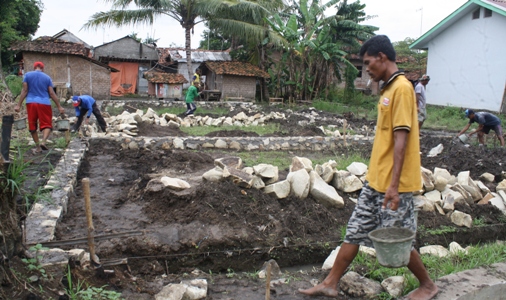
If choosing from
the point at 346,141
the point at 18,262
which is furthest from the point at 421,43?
the point at 18,262

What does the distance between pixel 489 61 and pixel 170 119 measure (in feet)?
43.0

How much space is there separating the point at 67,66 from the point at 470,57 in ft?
62.2

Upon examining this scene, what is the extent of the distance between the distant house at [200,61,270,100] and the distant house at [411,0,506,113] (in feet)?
29.6

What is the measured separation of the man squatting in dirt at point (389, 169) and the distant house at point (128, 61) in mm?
27467

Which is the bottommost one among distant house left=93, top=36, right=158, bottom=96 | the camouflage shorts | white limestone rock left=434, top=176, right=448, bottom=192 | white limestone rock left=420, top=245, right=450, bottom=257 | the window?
white limestone rock left=420, top=245, right=450, bottom=257

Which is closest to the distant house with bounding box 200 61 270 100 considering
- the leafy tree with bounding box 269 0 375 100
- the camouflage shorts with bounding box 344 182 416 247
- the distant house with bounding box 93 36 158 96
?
the leafy tree with bounding box 269 0 375 100

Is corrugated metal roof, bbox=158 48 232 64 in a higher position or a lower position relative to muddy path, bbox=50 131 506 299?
higher

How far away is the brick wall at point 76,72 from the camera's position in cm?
2078

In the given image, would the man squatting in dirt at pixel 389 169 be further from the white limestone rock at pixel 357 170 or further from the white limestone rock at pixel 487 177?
the white limestone rock at pixel 487 177

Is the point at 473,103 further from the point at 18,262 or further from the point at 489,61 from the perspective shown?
the point at 18,262

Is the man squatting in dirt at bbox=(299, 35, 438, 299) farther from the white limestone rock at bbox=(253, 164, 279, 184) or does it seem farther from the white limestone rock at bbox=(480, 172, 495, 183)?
the white limestone rock at bbox=(480, 172, 495, 183)

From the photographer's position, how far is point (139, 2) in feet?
66.1

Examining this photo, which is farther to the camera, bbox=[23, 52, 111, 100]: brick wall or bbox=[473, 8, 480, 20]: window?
bbox=[23, 52, 111, 100]: brick wall

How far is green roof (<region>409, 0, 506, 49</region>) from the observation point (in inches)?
643
